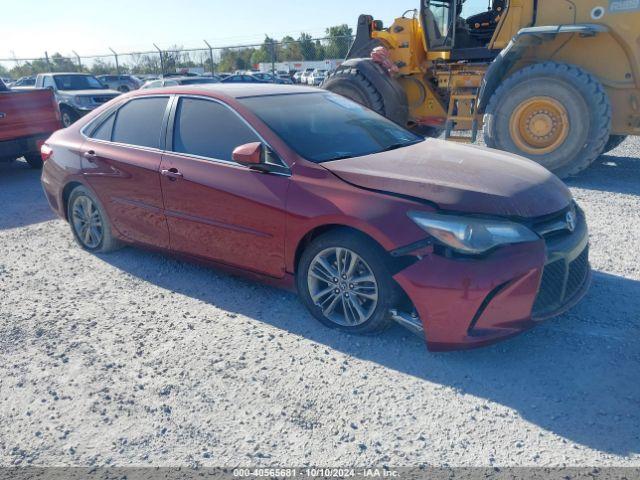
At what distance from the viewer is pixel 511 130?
7691 mm

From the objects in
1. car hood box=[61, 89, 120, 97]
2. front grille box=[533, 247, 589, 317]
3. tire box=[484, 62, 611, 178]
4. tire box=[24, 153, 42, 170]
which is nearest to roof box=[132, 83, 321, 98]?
front grille box=[533, 247, 589, 317]

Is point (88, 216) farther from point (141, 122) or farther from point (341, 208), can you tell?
point (341, 208)

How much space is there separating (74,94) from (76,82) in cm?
152

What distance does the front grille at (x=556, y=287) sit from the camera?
3084 mm

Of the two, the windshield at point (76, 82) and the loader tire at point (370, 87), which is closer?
the loader tire at point (370, 87)

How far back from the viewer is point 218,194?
3.85 metres

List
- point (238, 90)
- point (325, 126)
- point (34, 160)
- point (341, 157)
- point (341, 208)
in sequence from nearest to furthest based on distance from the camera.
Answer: point (341, 208) → point (341, 157) → point (325, 126) → point (238, 90) → point (34, 160)

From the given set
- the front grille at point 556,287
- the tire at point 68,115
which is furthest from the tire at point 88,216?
the tire at point 68,115

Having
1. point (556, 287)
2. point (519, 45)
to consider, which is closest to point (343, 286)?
point (556, 287)

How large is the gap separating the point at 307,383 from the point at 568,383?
145cm

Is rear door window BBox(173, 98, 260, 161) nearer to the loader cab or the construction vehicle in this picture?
the construction vehicle

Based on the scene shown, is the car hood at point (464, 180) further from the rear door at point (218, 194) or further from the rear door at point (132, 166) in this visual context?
the rear door at point (132, 166)

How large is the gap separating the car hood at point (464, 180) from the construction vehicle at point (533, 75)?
3.99 metres

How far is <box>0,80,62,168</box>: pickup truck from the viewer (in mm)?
8594
